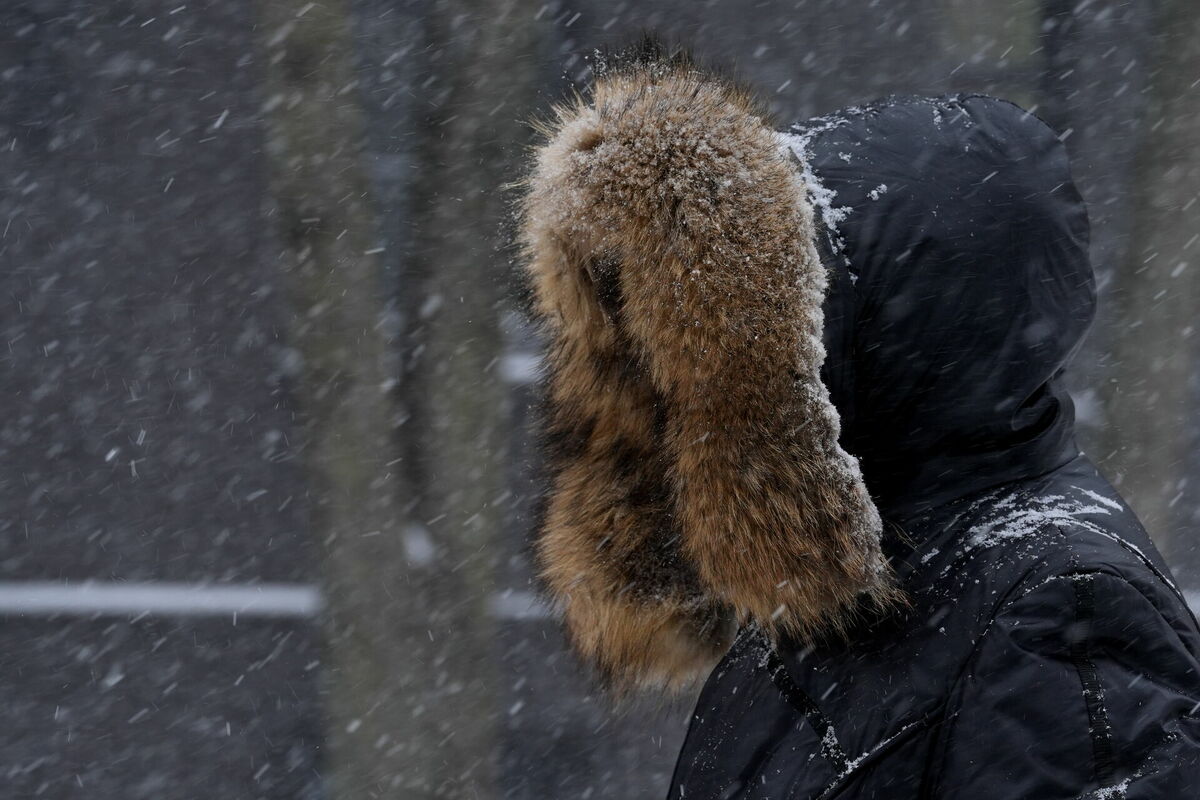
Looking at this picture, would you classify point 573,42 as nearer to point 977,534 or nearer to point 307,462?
point 307,462

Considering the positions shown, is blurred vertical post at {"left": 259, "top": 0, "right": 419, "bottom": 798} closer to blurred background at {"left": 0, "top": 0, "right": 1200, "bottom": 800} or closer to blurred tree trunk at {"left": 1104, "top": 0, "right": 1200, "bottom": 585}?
blurred background at {"left": 0, "top": 0, "right": 1200, "bottom": 800}

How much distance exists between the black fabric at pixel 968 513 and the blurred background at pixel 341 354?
117 cm

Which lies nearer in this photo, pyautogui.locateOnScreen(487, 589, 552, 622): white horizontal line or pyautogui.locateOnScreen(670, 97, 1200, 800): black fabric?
pyautogui.locateOnScreen(670, 97, 1200, 800): black fabric

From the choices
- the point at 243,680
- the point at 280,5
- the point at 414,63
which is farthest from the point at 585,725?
the point at 280,5

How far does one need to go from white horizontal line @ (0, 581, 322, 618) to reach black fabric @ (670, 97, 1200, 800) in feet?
5.38

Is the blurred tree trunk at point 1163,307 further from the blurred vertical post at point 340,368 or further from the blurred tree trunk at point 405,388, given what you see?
the blurred vertical post at point 340,368

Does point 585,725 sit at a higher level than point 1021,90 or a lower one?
lower

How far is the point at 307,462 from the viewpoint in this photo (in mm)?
2299

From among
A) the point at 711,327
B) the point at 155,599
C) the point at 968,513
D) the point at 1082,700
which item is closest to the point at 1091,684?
the point at 1082,700

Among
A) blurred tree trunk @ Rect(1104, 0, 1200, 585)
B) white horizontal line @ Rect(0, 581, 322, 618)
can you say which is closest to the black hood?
blurred tree trunk @ Rect(1104, 0, 1200, 585)

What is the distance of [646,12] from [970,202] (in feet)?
4.59

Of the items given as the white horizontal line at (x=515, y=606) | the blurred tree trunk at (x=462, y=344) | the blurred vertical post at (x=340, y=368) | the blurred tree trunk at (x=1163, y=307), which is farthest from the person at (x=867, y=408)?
the blurred tree trunk at (x=1163, y=307)

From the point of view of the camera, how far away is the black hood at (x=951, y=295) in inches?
39.4

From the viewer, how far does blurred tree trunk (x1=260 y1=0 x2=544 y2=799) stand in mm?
2059
